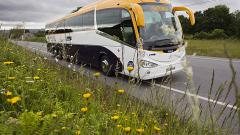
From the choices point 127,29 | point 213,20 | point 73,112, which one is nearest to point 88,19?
point 127,29

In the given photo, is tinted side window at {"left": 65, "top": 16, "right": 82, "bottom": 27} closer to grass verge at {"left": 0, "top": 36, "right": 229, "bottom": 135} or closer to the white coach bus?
the white coach bus

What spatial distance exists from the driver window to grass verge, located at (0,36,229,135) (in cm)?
392

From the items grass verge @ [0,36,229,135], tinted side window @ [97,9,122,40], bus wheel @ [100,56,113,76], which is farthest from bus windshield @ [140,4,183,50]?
grass verge @ [0,36,229,135]

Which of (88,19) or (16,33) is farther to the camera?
(88,19)

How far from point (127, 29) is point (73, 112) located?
6244mm

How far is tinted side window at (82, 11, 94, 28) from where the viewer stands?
40.5 feet

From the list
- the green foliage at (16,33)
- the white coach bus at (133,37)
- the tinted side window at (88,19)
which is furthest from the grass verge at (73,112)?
the tinted side window at (88,19)

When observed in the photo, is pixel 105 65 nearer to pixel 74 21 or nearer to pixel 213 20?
pixel 74 21

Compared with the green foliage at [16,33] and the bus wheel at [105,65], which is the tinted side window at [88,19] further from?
the green foliage at [16,33]

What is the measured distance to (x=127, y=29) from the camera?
9.55 metres

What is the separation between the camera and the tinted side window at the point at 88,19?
12352mm

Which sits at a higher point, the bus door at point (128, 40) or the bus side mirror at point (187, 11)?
the bus side mirror at point (187, 11)

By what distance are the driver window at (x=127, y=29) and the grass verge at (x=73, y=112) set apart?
3.92 meters

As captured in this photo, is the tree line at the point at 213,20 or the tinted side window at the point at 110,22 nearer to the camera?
the tinted side window at the point at 110,22
